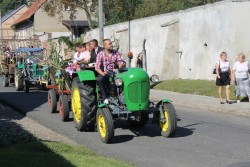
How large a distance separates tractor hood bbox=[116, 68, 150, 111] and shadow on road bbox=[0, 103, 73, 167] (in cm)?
190

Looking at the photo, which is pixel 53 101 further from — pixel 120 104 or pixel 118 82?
pixel 118 82

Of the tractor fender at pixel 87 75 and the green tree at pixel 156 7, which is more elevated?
the green tree at pixel 156 7

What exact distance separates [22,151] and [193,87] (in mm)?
13038

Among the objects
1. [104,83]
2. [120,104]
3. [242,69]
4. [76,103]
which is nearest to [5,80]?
[242,69]

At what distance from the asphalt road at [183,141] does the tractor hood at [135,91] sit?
73 cm

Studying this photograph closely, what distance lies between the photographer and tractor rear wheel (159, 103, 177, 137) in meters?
10.5

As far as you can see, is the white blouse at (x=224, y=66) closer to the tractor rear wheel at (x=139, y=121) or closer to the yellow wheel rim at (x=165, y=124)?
the tractor rear wheel at (x=139, y=121)

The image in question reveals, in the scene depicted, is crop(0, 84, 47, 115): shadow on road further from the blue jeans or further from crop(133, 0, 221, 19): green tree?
crop(133, 0, 221, 19): green tree

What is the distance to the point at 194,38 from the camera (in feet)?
79.8

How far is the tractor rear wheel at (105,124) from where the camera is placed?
10102 millimetres

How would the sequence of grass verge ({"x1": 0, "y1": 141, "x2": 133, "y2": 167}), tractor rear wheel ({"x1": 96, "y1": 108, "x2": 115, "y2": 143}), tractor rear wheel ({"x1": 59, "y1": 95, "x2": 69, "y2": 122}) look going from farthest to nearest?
1. tractor rear wheel ({"x1": 59, "y1": 95, "x2": 69, "y2": 122})
2. tractor rear wheel ({"x1": 96, "y1": 108, "x2": 115, "y2": 143})
3. grass verge ({"x1": 0, "y1": 141, "x2": 133, "y2": 167})

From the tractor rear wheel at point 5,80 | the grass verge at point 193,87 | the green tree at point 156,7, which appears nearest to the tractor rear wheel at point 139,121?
the grass verge at point 193,87

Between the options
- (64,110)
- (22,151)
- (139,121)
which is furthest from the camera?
(64,110)

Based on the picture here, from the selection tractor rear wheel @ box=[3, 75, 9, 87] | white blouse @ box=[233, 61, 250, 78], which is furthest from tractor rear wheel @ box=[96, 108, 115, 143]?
tractor rear wheel @ box=[3, 75, 9, 87]
